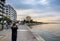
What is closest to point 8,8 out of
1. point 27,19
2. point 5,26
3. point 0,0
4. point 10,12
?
point 10,12

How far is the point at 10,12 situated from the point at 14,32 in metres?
167

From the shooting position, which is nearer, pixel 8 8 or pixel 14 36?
pixel 14 36

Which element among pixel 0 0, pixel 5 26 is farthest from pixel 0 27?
pixel 0 0

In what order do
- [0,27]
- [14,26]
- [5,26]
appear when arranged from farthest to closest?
1. [5,26]
2. [0,27]
3. [14,26]

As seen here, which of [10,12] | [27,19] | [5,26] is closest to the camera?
[5,26]

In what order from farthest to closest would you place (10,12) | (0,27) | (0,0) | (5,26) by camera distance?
(10,12)
(0,0)
(5,26)
(0,27)

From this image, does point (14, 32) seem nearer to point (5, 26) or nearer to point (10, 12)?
point (5, 26)

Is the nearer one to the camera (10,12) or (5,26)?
(5,26)

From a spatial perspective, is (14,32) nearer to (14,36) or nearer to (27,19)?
(14,36)

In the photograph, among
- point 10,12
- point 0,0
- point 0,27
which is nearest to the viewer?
point 0,27

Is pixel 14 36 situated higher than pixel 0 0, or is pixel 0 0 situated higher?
pixel 0 0

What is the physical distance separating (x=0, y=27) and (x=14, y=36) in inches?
798

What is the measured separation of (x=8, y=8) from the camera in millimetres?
180625

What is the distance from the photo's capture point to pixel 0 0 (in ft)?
331
